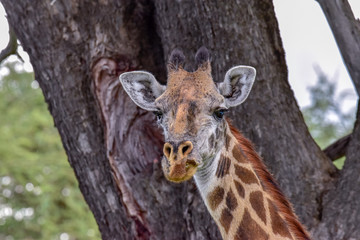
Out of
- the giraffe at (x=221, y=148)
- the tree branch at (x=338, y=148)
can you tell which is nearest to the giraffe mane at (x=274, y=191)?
the giraffe at (x=221, y=148)

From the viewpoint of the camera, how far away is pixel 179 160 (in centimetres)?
416

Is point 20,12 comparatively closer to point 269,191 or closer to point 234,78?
point 234,78

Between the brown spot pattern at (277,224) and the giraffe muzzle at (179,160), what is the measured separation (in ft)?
2.47

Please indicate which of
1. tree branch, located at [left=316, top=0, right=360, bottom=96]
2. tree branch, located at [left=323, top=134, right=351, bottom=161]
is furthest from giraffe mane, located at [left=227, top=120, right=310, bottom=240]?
tree branch, located at [left=323, top=134, right=351, bottom=161]

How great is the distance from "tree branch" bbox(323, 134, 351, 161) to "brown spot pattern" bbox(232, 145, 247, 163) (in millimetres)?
1694

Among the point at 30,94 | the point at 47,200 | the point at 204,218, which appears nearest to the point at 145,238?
the point at 204,218

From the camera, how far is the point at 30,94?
50.5 feet

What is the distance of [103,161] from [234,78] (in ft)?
5.65

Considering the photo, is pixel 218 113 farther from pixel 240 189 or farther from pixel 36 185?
pixel 36 185

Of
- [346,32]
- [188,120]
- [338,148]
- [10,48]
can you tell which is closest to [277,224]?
[188,120]

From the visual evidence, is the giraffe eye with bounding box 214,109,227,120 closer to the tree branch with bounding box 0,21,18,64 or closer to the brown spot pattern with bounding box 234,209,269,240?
the brown spot pattern with bounding box 234,209,269,240

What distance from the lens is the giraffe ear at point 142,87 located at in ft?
16.2

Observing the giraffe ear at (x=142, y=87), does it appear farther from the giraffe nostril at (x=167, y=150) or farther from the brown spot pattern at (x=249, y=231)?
the brown spot pattern at (x=249, y=231)

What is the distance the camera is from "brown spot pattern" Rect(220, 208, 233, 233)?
15.5ft
